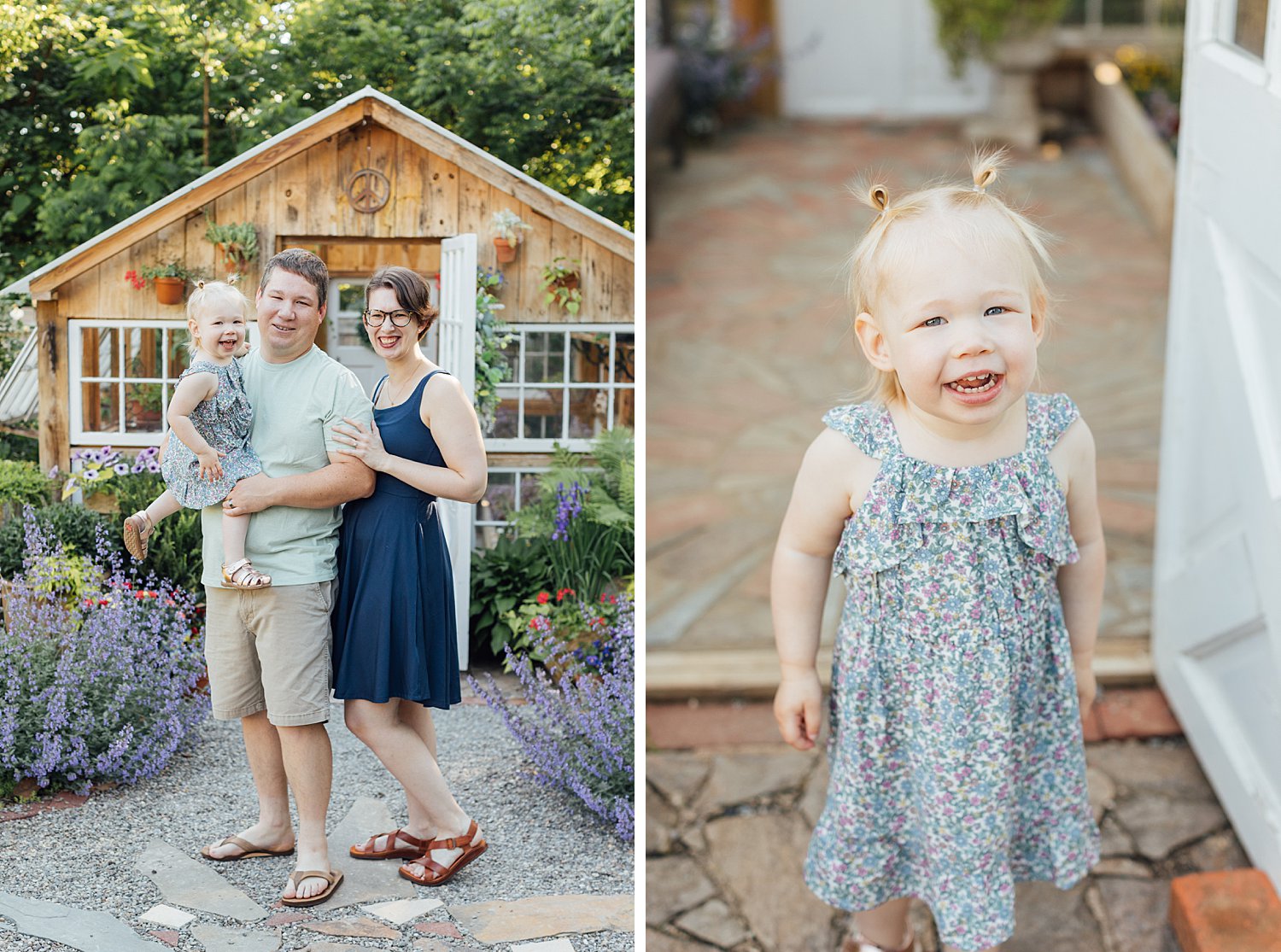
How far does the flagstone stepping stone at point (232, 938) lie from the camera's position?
76.7 inches

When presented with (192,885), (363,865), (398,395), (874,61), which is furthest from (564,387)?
(874,61)

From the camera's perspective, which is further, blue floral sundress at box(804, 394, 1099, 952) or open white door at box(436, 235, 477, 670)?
open white door at box(436, 235, 477, 670)

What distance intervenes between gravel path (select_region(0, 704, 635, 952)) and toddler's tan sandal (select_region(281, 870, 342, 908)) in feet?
0.07

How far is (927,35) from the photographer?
24.5 feet

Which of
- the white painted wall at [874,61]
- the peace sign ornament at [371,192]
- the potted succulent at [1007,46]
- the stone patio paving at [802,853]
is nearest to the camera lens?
the peace sign ornament at [371,192]

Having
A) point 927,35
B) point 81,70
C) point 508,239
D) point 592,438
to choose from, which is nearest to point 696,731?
point 592,438

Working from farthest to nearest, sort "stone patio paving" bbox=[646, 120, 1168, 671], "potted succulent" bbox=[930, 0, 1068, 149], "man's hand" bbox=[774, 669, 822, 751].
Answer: "potted succulent" bbox=[930, 0, 1068, 149], "stone patio paving" bbox=[646, 120, 1168, 671], "man's hand" bbox=[774, 669, 822, 751]

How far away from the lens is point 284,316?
193cm

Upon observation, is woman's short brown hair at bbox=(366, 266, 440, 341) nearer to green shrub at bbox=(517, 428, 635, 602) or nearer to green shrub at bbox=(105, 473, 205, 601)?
green shrub at bbox=(517, 428, 635, 602)

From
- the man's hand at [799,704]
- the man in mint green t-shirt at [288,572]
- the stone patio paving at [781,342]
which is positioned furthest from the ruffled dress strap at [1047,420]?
the man in mint green t-shirt at [288,572]

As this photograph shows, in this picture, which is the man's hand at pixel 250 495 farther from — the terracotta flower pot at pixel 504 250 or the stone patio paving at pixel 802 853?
the stone patio paving at pixel 802 853

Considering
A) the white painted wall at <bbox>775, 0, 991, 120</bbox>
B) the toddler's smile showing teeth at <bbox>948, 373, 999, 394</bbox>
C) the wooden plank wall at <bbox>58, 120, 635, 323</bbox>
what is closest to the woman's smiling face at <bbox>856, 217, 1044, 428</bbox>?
the toddler's smile showing teeth at <bbox>948, 373, 999, 394</bbox>

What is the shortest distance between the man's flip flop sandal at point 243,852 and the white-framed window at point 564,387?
724 mm

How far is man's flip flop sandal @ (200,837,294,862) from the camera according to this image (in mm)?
2027
